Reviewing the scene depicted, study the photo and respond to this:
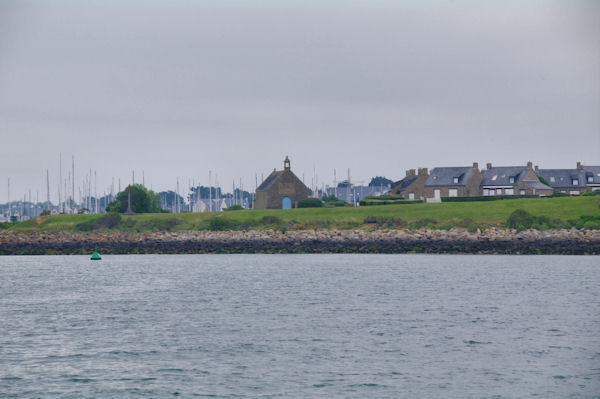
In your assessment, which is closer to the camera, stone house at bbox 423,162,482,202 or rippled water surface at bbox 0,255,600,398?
rippled water surface at bbox 0,255,600,398

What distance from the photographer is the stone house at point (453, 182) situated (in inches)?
4975

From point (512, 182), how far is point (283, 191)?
40.2 meters

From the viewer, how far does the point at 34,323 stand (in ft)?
102

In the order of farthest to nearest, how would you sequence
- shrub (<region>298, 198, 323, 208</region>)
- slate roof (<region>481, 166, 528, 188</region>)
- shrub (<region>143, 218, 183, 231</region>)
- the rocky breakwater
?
slate roof (<region>481, 166, 528, 188</region>) → shrub (<region>298, 198, 323, 208</region>) → shrub (<region>143, 218, 183, 231</region>) → the rocky breakwater

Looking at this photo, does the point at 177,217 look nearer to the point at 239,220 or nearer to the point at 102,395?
the point at 239,220

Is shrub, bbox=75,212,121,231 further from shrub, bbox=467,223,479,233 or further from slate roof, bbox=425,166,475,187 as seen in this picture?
slate roof, bbox=425,166,475,187

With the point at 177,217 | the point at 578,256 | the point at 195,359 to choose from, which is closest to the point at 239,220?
the point at 177,217

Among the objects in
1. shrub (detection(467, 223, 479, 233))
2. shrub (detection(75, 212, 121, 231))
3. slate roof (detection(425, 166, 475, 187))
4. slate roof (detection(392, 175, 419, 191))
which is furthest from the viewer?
slate roof (detection(392, 175, 419, 191))

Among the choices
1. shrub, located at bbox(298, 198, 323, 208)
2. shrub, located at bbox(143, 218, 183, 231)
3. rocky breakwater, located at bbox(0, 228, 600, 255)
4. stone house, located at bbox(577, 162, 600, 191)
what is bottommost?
rocky breakwater, located at bbox(0, 228, 600, 255)

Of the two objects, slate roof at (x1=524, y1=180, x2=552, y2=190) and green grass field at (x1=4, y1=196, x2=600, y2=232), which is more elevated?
slate roof at (x1=524, y1=180, x2=552, y2=190)

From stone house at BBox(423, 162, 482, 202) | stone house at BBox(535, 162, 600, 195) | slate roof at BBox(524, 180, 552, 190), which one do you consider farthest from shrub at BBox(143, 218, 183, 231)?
stone house at BBox(535, 162, 600, 195)

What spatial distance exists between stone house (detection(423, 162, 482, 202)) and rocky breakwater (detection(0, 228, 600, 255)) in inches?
1783

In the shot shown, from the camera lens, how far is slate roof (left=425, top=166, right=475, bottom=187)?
126938mm

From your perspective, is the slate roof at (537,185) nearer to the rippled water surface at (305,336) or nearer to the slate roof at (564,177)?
the slate roof at (564,177)
